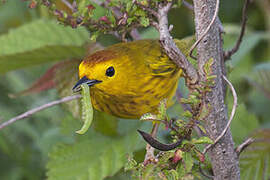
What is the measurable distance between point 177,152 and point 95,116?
1.08m

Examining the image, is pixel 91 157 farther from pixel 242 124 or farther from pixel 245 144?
pixel 245 144

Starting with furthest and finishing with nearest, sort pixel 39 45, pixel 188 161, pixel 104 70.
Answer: pixel 39 45 → pixel 104 70 → pixel 188 161

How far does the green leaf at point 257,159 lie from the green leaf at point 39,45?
0.97 meters

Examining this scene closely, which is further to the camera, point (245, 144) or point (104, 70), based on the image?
point (104, 70)

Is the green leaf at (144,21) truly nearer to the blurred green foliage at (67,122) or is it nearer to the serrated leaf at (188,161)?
the serrated leaf at (188,161)

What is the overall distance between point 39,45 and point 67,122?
0.48 metres

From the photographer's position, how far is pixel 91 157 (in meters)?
2.13

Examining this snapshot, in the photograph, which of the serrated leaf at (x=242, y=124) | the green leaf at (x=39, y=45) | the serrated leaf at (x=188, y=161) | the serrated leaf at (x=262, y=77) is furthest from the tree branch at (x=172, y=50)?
the serrated leaf at (x=262, y=77)

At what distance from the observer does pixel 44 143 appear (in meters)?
2.62

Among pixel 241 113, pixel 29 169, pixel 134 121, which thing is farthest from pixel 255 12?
pixel 29 169

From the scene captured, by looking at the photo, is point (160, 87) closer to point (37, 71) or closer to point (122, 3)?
point (122, 3)

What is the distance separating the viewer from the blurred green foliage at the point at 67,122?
2051 mm

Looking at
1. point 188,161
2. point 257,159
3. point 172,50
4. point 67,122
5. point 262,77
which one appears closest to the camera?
point 188,161

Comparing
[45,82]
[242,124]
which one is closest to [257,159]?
[242,124]
